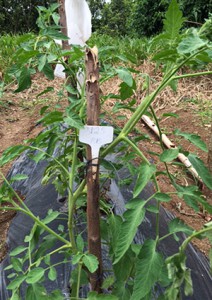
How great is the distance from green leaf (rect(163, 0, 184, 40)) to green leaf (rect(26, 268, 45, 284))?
75cm

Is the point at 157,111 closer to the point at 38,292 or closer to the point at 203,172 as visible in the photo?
the point at 203,172

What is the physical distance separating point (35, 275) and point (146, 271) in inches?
12.6

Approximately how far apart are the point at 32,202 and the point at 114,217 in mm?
1162

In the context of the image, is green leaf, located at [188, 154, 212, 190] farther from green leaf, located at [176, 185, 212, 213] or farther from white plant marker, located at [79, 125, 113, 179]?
white plant marker, located at [79, 125, 113, 179]

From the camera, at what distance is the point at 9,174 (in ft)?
9.29

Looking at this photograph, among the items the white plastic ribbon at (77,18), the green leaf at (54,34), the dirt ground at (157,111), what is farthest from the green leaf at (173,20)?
the dirt ground at (157,111)

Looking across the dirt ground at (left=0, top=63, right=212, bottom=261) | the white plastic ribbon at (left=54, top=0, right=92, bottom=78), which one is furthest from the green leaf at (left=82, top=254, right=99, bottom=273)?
the dirt ground at (left=0, top=63, right=212, bottom=261)

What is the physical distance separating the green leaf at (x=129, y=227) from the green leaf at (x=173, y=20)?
1.61 ft

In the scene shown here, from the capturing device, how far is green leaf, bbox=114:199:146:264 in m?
0.80

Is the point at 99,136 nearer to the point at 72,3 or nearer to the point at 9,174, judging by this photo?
the point at 72,3

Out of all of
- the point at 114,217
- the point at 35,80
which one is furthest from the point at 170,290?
the point at 35,80

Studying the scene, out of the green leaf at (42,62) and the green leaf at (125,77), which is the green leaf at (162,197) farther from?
the green leaf at (42,62)

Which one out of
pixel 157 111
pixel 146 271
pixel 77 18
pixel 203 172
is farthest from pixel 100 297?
pixel 157 111

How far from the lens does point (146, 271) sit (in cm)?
83
